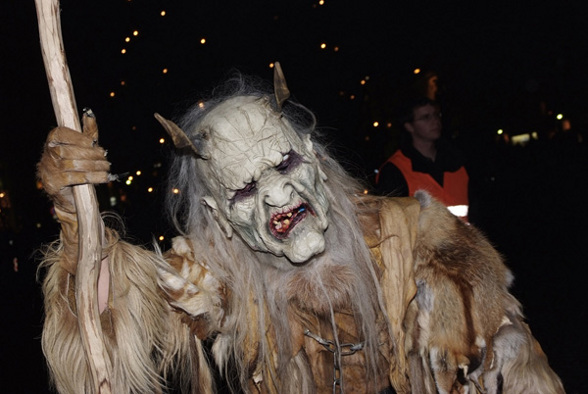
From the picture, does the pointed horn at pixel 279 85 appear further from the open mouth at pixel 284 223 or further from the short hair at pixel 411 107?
the short hair at pixel 411 107

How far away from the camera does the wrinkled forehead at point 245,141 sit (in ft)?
7.41

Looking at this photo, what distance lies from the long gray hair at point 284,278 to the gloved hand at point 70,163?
1.66ft

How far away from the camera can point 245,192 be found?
2.30 meters

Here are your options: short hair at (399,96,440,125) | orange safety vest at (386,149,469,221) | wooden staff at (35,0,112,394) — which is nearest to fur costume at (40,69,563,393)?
wooden staff at (35,0,112,394)

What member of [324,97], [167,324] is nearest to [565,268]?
[324,97]

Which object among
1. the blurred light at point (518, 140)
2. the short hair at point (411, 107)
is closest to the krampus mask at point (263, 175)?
the short hair at point (411, 107)

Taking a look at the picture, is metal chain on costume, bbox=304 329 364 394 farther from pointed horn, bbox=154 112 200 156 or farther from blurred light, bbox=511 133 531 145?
blurred light, bbox=511 133 531 145

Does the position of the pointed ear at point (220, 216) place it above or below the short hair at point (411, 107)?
below

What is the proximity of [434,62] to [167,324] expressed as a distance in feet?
23.2

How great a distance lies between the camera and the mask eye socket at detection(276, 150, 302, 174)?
2293 millimetres

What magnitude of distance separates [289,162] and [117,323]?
2.63 ft

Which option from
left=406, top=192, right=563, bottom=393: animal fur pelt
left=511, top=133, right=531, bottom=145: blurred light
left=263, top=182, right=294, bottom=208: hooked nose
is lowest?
left=511, top=133, right=531, bottom=145: blurred light

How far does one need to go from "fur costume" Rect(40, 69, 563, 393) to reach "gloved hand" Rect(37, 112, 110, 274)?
1.01 feet

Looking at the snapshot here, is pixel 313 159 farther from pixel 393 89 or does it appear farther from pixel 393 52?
pixel 393 89
